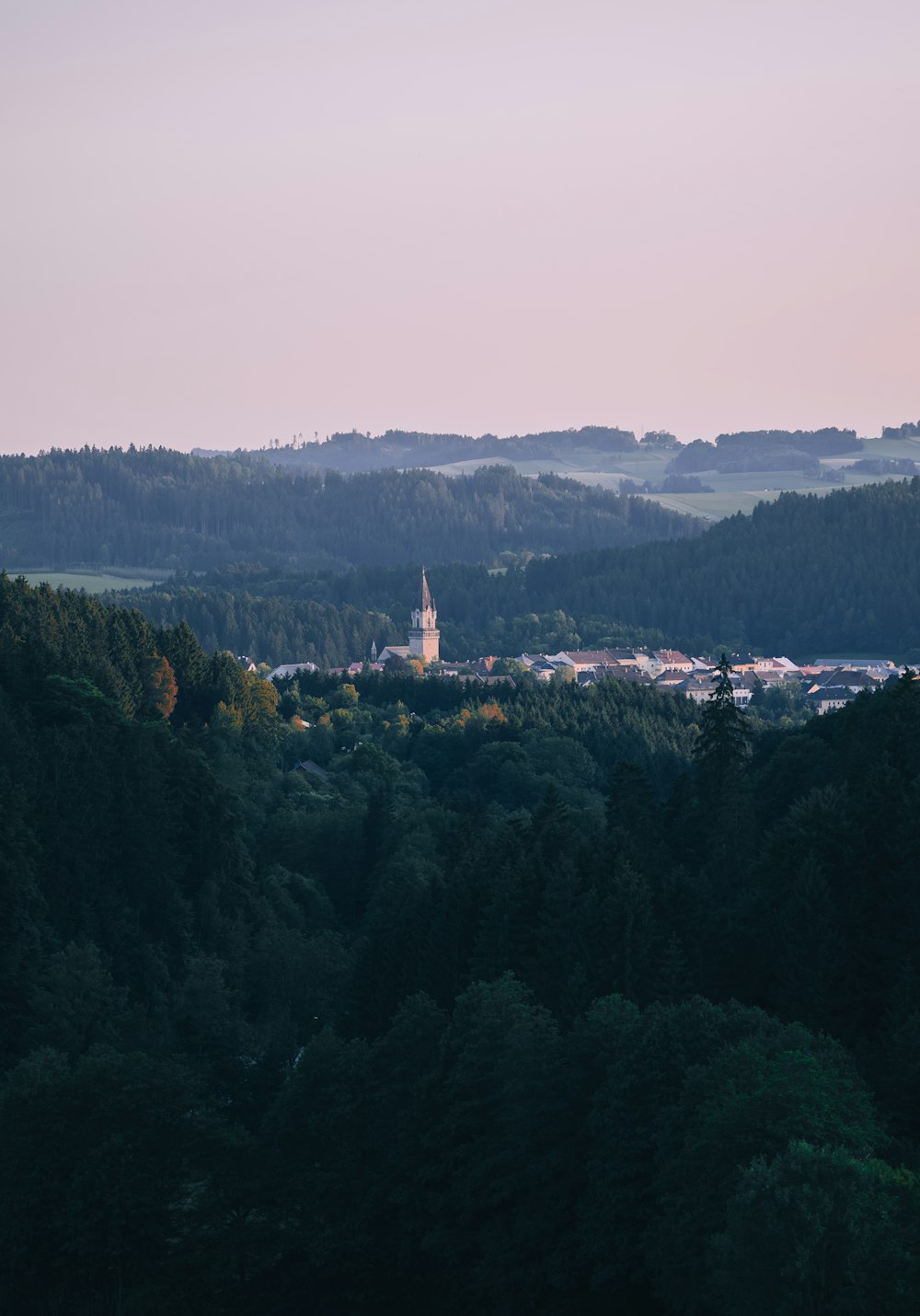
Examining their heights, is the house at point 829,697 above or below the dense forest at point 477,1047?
below

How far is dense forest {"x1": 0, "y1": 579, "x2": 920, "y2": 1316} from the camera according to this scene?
38.0 meters

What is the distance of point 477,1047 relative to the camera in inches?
1810

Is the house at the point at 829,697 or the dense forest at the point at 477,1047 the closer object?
the dense forest at the point at 477,1047

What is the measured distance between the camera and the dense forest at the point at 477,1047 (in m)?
38.0

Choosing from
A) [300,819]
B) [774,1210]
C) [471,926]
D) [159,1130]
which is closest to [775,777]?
[471,926]

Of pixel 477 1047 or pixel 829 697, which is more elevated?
pixel 477 1047

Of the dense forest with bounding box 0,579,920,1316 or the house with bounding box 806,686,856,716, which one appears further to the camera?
the house with bounding box 806,686,856,716

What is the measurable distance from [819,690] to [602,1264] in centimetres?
16211

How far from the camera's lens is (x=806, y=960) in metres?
48.0

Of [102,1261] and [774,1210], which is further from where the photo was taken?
[102,1261]

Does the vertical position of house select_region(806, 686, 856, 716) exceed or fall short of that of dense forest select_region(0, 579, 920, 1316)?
it falls short

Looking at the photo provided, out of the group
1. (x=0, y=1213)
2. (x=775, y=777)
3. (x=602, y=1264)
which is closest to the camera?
(x=602, y=1264)

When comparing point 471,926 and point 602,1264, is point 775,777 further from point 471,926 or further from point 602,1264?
point 602,1264

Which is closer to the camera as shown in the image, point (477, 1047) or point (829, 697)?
point (477, 1047)
